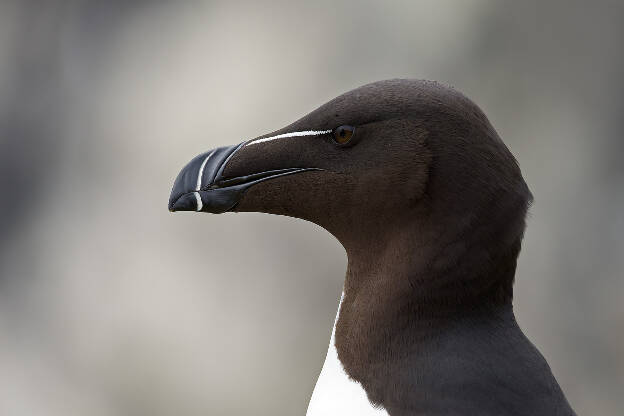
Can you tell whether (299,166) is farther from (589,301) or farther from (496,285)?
(589,301)

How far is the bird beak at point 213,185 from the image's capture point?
2189 millimetres

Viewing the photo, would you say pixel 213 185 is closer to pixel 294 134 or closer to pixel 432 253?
pixel 294 134

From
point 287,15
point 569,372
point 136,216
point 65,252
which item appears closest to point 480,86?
point 287,15

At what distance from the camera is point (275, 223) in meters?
5.02

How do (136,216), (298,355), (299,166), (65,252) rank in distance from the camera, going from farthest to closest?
(65,252) → (136,216) → (298,355) → (299,166)

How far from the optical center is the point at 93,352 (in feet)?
17.8

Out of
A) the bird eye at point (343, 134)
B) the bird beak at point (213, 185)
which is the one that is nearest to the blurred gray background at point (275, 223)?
the bird beak at point (213, 185)

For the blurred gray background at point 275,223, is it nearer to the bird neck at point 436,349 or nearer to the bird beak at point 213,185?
the bird beak at point 213,185

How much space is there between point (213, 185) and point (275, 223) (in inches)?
111

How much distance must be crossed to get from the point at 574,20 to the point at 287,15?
153 centimetres

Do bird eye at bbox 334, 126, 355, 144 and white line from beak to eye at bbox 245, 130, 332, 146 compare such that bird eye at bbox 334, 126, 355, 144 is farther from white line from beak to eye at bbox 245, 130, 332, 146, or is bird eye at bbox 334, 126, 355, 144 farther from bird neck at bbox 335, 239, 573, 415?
bird neck at bbox 335, 239, 573, 415

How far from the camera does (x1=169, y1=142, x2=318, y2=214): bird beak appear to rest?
2.19 m

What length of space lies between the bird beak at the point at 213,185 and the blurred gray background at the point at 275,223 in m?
2.73

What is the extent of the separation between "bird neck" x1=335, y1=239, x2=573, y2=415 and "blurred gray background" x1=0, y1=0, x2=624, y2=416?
2.88 metres
